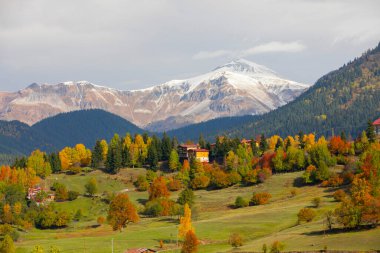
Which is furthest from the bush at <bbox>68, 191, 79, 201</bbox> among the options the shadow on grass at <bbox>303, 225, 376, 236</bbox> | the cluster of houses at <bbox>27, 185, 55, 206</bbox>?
the shadow on grass at <bbox>303, 225, 376, 236</bbox>

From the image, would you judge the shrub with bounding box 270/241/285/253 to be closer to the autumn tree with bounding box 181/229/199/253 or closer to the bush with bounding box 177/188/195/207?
the autumn tree with bounding box 181/229/199/253

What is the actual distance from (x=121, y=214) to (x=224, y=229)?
30.0 m

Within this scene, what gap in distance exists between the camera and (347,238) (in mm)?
103938

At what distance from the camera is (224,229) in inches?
5217

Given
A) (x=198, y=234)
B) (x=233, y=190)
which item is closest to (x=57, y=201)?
(x=233, y=190)

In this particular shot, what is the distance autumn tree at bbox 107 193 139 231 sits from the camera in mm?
147962

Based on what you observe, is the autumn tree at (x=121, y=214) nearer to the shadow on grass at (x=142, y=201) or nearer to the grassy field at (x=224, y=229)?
the grassy field at (x=224, y=229)

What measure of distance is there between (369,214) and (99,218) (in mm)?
77198

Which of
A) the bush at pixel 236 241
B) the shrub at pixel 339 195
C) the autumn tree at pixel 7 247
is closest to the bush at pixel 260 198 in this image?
the shrub at pixel 339 195

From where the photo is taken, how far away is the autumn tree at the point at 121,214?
14796cm

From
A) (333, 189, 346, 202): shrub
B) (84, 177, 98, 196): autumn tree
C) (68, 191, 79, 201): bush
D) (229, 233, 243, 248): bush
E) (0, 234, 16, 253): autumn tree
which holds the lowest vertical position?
(229, 233, 243, 248): bush

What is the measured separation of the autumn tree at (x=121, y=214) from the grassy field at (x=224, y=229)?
233 cm

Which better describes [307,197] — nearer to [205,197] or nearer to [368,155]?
[368,155]

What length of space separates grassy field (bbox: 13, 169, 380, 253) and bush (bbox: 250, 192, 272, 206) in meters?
2.44
